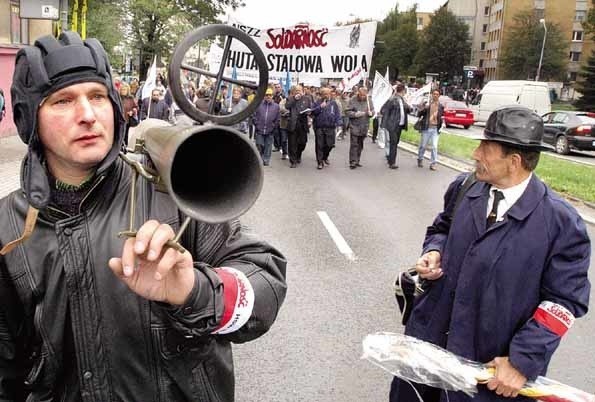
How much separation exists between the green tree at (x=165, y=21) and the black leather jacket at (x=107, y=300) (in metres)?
41.2

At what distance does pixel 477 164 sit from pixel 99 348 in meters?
1.92

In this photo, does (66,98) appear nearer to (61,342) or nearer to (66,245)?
(66,245)

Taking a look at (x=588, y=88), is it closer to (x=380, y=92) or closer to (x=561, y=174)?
(x=380, y=92)

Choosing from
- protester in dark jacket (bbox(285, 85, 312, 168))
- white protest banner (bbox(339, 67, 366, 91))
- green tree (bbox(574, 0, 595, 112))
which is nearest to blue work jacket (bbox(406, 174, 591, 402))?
protester in dark jacket (bbox(285, 85, 312, 168))

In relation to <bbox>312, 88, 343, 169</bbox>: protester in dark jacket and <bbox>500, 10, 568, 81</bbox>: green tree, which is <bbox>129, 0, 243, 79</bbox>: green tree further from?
<bbox>500, 10, 568, 81</bbox>: green tree

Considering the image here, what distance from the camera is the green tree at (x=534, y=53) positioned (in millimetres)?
64375

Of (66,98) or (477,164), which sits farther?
(477,164)

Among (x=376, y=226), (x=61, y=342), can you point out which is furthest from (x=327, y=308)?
(x=61, y=342)

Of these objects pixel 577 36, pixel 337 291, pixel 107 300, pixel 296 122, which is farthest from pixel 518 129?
pixel 577 36

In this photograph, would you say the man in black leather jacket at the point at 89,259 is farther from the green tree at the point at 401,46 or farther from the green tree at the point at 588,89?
the green tree at the point at 401,46

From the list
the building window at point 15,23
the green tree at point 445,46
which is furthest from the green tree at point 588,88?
the building window at point 15,23

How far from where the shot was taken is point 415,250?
24.2ft

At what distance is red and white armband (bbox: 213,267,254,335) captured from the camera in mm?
1309

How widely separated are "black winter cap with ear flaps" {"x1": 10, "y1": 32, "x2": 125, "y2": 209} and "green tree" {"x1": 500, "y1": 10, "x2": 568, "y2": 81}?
6875 centimetres
